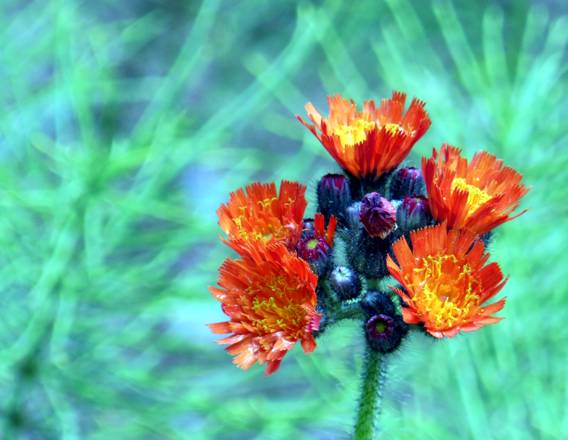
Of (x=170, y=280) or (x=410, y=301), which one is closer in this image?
(x=410, y=301)

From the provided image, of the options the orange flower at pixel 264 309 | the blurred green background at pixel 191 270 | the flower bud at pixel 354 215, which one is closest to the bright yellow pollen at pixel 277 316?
the orange flower at pixel 264 309

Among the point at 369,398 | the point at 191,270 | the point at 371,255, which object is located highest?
the point at 191,270

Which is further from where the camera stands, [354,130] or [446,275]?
[354,130]

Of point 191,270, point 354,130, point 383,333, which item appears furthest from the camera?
point 191,270

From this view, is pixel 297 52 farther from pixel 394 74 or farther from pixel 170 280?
pixel 170 280

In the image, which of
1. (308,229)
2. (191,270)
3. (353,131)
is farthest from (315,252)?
(191,270)

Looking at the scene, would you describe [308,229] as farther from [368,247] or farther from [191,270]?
[191,270]

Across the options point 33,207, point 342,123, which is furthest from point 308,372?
point 342,123

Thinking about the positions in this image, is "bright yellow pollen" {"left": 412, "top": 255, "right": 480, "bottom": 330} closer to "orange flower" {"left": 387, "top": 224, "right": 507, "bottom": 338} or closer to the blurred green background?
"orange flower" {"left": 387, "top": 224, "right": 507, "bottom": 338}
